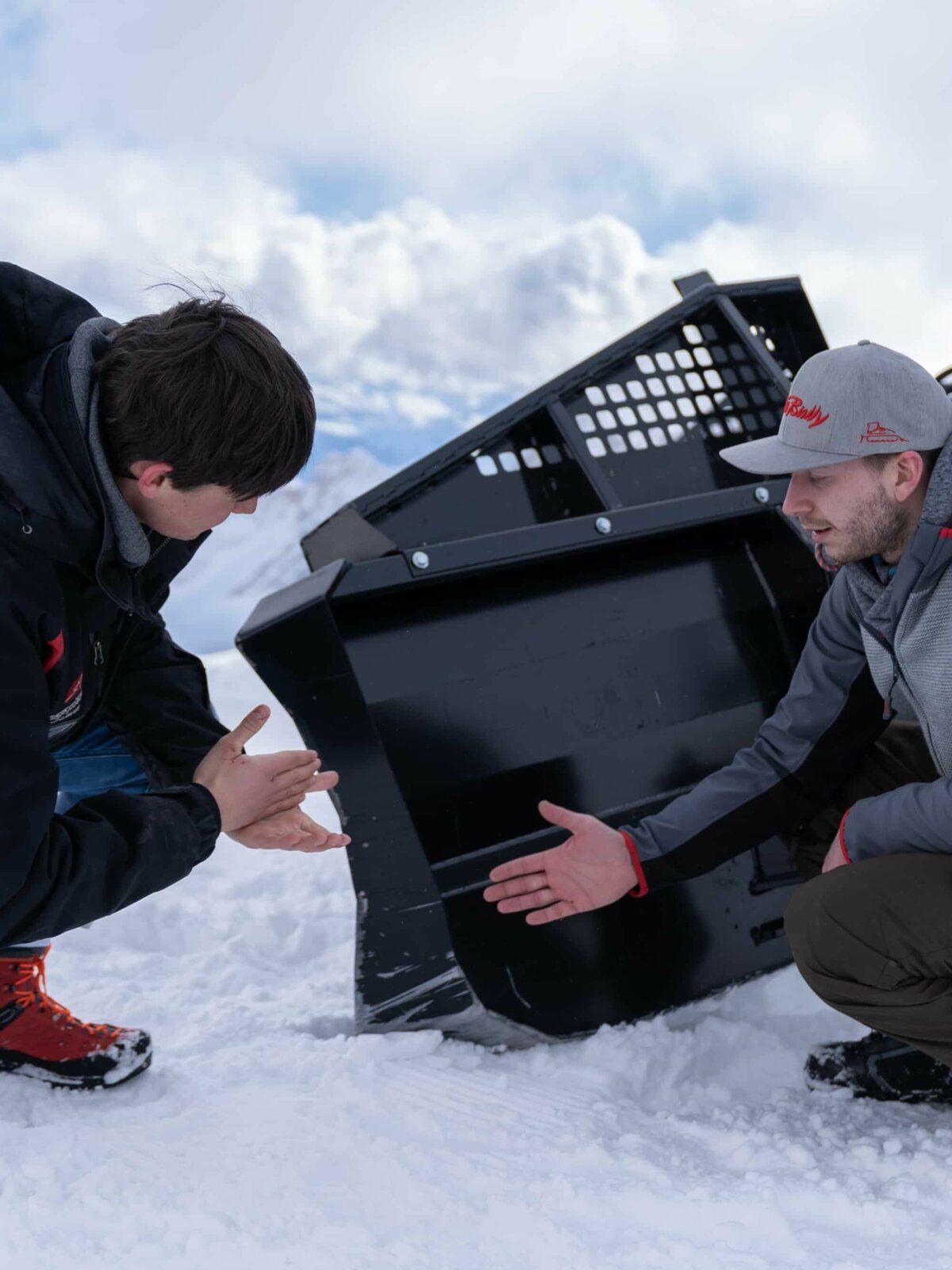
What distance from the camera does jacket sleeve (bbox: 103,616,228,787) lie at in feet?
7.43

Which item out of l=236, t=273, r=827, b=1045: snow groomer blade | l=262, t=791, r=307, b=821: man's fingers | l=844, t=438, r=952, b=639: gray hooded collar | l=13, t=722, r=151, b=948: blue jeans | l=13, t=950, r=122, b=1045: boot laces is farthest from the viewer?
l=13, t=722, r=151, b=948: blue jeans

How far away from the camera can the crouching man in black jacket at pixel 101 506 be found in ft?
5.20

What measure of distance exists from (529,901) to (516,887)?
40 mm

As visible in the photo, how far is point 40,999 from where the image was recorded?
217 cm

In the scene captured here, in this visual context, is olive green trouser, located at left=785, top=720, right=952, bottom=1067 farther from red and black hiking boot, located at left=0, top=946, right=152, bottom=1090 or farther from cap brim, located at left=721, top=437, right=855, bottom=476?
red and black hiking boot, located at left=0, top=946, right=152, bottom=1090

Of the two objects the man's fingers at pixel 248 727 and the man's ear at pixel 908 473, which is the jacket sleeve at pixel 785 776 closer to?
the man's ear at pixel 908 473

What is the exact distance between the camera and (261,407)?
5.53ft

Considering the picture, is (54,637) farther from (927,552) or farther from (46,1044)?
(927,552)

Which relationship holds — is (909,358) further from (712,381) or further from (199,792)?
(199,792)

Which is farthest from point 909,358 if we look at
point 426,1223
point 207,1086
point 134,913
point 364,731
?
point 134,913

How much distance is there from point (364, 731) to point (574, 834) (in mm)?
483

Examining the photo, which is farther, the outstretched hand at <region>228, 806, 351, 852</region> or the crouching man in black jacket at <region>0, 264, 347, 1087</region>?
the outstretched hand at <region>228, 806, 351, 852</region>

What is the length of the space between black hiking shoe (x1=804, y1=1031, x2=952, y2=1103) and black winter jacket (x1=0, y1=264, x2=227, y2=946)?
1.29 metres

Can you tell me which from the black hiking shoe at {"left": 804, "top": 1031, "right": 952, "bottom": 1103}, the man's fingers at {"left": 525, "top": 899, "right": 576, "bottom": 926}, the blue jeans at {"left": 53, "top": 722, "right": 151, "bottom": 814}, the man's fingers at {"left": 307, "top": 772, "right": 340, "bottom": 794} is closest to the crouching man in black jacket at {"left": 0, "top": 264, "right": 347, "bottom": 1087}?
the man's fingers at {"left": 307, "top": 772, "right": 340, "bottom": 794}
